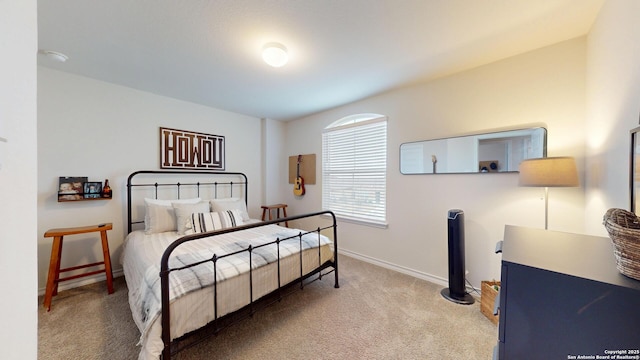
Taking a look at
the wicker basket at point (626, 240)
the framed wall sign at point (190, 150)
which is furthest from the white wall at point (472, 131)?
the framed wall sign at point (190, 150)

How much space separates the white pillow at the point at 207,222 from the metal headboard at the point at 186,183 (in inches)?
33.3

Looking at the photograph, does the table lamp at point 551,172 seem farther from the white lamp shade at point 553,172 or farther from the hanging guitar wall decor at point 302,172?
the hanging guitar wall decor at point 302,172

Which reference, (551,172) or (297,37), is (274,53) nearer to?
(297,37)

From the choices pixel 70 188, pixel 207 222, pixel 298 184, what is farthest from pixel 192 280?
pixel 298 184

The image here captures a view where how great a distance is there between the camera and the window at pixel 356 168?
309 cm

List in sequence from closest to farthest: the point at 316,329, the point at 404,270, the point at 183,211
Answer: the point at 316,329 < the point at 183,211 < the point at 404,270

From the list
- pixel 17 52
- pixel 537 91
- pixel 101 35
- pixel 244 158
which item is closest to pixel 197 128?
pixel 244 158

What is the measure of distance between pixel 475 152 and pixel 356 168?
1530 mm

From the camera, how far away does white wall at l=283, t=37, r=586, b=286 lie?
1.86 m

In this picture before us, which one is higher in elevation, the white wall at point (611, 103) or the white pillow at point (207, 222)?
the white wall at point (611, 103)

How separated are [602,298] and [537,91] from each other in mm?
2178

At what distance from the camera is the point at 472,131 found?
7.54 feet

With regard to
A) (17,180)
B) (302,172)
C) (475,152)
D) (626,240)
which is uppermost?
(475,152)

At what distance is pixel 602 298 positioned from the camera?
1.78ft
